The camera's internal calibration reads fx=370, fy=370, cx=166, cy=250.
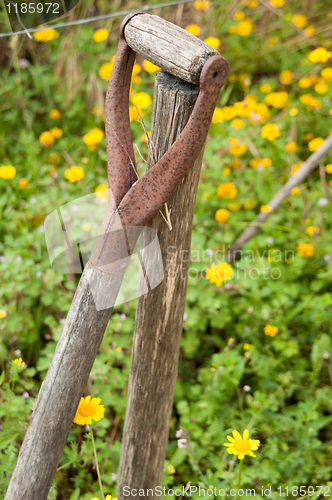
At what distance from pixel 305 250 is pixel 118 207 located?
1.74m

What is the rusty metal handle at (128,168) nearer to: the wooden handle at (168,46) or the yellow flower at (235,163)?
the wooden handle at (168,46)

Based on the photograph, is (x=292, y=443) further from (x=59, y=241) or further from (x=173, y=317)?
(x=59, y=241)

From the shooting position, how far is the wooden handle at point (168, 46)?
747 millimetres

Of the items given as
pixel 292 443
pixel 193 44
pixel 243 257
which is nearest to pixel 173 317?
pixel 193 44

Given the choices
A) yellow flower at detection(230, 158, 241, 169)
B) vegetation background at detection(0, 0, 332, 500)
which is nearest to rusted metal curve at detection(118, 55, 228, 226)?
vegetation background at detection(0, 0, 332, 500)

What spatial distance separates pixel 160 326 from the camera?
1.11 m

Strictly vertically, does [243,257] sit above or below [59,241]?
above

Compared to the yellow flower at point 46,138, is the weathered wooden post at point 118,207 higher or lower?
lower

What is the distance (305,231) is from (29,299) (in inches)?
70.5

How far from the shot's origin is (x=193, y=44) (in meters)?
0.76

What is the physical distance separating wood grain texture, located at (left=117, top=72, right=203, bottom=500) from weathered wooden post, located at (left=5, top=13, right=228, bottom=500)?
0.01 m

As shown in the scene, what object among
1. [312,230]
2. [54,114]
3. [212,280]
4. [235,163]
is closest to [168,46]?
[212,280]

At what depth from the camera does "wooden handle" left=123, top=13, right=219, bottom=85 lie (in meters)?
0.75

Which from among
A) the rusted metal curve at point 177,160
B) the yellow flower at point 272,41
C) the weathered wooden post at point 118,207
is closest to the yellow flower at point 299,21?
the yellow flower at point 272,41
